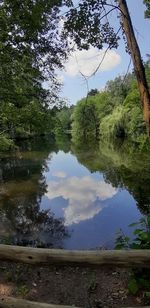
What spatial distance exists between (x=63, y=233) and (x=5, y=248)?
26.1 ft

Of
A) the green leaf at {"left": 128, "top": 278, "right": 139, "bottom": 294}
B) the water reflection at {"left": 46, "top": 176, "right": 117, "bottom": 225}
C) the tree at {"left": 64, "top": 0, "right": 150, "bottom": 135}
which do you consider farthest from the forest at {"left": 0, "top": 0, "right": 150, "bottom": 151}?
the water reflection at {"left": 46, "top": 176, "right": 117, "bottom": 225}

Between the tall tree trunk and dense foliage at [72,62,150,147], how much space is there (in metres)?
20.2

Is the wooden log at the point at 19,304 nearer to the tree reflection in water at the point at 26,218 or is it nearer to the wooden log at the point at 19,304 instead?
the wooden log at the point at 19,304

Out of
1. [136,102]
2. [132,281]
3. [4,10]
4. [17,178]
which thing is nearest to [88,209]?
[17,178]

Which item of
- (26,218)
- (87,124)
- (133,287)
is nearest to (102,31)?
(133,287)

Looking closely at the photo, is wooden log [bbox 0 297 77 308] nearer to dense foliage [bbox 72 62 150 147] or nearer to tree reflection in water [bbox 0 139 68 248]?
tree reflection in water [bbox 0 139 68 248]

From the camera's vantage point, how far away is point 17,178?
70.8 ft

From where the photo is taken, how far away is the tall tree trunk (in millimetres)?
5488

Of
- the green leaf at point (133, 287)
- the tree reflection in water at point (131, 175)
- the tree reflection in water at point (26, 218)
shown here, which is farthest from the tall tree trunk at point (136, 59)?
the tree reflection in water at point (131, 175)

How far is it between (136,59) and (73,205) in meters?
11.1

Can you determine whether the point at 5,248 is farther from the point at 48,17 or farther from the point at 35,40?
the point at 35,40

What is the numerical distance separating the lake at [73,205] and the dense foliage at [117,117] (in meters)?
6.80

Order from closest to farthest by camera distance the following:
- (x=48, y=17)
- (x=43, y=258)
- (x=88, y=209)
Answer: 1. (x=43, y=258)
2. (x=48, y=17)
3. (x=88, y=209)

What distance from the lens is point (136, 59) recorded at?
549cm
